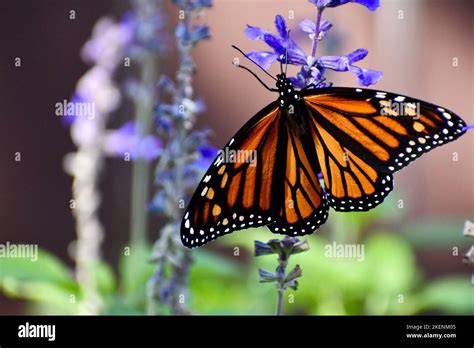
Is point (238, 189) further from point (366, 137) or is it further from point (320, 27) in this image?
point (320, 27)

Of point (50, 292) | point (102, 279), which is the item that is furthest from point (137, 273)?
point (50, 292)

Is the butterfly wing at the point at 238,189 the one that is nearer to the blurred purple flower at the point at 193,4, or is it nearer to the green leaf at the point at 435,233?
the blurred purple flower at the point at 193,4

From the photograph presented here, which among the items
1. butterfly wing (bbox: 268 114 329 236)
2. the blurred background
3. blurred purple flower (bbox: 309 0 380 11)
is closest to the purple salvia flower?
blurred purple flower (bbox: 309 0 380 11)

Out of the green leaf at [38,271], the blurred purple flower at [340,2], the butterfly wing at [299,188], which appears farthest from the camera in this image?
the green leaf at [38,271]

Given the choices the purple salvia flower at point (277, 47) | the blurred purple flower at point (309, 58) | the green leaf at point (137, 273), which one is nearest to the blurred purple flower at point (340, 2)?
the blurred purple flower at point (309, 58)

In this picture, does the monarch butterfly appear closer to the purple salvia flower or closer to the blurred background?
the purple salvia flower

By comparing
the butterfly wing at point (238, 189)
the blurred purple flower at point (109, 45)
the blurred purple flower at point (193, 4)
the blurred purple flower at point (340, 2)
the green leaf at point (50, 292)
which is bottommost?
the green leaf at point (50, 292)

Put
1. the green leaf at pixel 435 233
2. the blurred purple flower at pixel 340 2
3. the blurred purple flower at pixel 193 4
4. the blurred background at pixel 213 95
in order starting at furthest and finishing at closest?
1. the blurred background at pixel 213 95
2. the green leaf at pixel 435 233
3. the blurred purple flower at pixel 193 4
4. the blurred purple flower at pixel 340 2
